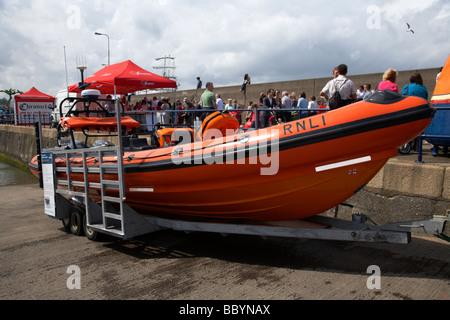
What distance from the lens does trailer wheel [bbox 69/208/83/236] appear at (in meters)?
4.75

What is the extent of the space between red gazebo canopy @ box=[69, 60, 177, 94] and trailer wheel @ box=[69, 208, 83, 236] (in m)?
5.63

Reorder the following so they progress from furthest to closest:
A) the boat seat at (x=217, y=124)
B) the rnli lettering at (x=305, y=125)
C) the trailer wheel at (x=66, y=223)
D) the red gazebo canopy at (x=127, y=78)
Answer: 1. the red gazebo canopy at (x=127, y=78)
2. the trailer wheel at (x=66, y=223)
3. the boat seat at (x=217, y=124)
4. the rnli lettering at (x=305, y=125)

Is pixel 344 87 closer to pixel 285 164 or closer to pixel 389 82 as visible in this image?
pixel 389 82

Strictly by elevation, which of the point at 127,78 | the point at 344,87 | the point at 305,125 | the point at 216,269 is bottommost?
the point at 216,269

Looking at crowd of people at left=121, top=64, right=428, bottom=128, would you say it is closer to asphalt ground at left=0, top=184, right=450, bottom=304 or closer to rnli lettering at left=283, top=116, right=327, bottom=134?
rnli lettering at left=283, top=116, right=327, bottom=134

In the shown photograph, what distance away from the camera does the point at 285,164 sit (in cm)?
329

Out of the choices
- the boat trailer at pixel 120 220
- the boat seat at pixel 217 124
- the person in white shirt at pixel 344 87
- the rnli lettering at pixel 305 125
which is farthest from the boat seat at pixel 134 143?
the person in white shirt at pixel 344 87

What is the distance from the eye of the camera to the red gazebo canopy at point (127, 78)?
1007 cm

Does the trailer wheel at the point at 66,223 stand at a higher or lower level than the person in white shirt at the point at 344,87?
lower

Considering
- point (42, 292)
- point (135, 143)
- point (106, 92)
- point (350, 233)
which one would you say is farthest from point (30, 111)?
point (350, 233)

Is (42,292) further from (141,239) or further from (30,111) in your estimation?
(30,111)

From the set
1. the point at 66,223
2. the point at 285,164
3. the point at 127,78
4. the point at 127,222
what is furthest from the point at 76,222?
the point at 127,78

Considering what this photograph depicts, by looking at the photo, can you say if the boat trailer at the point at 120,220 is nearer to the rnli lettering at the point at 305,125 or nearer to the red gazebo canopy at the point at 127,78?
the rnli lettering at the point at 305,125

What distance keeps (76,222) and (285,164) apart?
311 centimetres
